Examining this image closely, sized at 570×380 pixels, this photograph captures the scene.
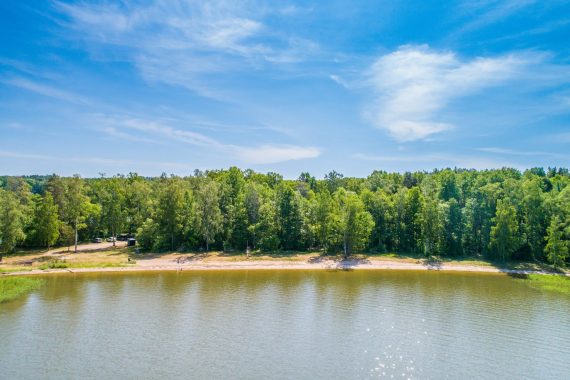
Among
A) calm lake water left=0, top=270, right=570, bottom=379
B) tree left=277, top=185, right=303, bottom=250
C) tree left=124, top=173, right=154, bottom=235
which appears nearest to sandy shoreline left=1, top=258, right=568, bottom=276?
tree left=277, top=185, right=303, bottom=250

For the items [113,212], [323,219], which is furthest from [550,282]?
[113,212]

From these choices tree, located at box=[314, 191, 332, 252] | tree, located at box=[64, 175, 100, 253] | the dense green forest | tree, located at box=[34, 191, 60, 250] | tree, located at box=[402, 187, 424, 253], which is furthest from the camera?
tree, located at box=[402, 187, 424, 253]

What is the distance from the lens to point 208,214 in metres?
77.9

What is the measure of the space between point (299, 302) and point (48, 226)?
58.3 metres

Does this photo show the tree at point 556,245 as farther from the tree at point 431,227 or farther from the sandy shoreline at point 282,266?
the tree at point 431,227

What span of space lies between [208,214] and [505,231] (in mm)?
56759

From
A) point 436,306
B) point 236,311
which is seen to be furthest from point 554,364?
point 236,311

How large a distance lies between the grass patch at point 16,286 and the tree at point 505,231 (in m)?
75.6

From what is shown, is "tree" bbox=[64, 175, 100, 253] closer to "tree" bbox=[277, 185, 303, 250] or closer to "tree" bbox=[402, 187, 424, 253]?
"tree" bbox=[277, 185, 303, 250]

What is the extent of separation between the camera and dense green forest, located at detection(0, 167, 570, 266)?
2795 inches

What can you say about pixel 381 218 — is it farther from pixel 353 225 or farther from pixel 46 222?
pixel 46 222

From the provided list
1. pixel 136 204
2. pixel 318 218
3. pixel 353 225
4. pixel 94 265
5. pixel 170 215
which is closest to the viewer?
pixel 94 265

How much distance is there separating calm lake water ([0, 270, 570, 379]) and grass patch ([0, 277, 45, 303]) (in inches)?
91.2

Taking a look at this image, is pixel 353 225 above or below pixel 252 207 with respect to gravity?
below
